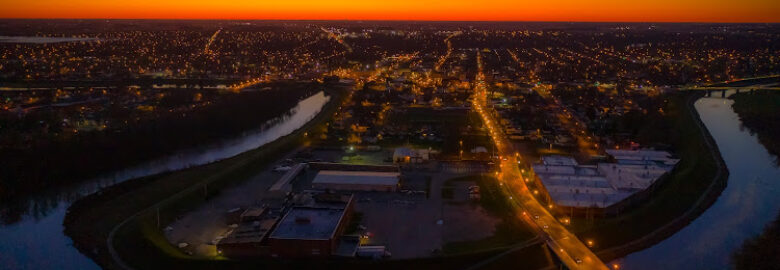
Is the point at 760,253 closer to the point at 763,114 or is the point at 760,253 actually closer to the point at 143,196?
the point at 143,196

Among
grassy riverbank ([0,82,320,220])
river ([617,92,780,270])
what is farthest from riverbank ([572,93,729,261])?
grassy riverbank ([0,82,320,220])

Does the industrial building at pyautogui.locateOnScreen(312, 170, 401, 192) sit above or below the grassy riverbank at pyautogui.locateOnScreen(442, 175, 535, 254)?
above

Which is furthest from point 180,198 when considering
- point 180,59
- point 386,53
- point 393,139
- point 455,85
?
point 386,53

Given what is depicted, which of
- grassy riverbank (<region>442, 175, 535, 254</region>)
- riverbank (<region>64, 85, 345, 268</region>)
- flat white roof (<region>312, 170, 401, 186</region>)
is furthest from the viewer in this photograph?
flat white roof (<region>312, 170, 401, 186</region>)

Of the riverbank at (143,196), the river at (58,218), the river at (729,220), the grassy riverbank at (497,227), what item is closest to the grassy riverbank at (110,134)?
the river at (58,218)

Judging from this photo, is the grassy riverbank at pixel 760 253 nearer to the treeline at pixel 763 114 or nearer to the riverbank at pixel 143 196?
the treeline at pixel 763 114

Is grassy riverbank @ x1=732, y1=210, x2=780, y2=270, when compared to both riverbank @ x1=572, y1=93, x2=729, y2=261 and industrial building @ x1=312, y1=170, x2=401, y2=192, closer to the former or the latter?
riverbank @ x1=572, y1=93, x2=729, y2=261

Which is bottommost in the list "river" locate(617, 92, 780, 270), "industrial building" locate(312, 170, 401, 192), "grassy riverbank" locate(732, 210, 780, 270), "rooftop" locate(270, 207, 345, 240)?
"river" locate(617, 92, 780, 270)

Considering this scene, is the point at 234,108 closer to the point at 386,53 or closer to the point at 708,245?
the point at 708,245
